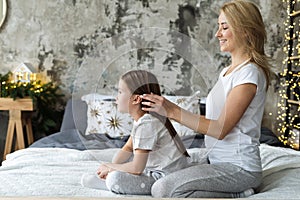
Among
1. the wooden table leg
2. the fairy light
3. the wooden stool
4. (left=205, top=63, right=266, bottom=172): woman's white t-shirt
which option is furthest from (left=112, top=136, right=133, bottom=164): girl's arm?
the fairy light

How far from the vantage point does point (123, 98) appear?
1.38m

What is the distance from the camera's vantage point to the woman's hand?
1.38 metres

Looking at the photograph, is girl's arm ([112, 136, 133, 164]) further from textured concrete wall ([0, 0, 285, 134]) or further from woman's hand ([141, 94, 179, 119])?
textured concrete wall ([0, 0, 285, 134])

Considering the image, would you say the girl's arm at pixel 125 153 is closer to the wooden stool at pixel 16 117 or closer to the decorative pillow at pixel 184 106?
the decorative pillow at pixel 184 106

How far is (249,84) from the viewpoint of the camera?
1625 millimetres

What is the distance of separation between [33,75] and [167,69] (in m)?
2.85

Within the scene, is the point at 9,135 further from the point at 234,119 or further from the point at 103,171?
the point at 234,119

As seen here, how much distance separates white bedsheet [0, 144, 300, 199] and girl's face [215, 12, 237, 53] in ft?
1.73

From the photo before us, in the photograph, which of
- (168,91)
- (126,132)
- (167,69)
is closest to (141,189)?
(126,132)

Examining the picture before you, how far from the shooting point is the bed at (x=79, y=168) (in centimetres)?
145

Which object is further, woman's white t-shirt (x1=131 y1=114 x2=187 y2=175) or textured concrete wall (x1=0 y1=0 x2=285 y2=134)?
textured concrete wall (x1=0 y1=0 x2=285 y2=134)

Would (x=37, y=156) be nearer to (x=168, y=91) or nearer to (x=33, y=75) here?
(x=168, y=91)

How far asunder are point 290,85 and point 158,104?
110 inches

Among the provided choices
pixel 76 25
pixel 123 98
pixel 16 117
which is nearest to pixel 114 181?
pixel 123 98
